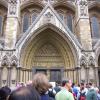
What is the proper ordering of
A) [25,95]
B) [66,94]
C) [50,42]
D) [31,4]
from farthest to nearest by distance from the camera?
1. [31,4]
2. [50,42]
3. [66,94]
4. [25,95]

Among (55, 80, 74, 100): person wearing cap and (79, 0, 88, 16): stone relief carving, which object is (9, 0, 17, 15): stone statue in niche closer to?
(79, 0, 88, 16): stone relief carving

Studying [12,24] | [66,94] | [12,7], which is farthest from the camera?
[12,7]

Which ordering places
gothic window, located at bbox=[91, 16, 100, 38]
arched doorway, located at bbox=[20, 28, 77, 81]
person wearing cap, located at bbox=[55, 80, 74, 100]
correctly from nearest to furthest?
person wearing cap, located at bbox=[55, 80, 74, 100], arched doorway, located at bbox=[20, 28, 77, 81], gothic window, located at bbox=[91, 16, 100, 38]

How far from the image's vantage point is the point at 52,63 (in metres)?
16.3

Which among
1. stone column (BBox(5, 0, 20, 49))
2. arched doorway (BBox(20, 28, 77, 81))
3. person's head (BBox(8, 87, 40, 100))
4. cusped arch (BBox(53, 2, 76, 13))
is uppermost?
cusped arch (BBox(53, 2, 76, 13))

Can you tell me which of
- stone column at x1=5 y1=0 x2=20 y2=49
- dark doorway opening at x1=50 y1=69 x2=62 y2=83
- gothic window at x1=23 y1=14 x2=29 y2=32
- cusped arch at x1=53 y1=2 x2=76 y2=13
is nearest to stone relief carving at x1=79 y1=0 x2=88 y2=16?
cusped arch at x1=53 y1=2 x2=76 y2=13

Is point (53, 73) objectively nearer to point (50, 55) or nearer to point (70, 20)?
point (50, 55)

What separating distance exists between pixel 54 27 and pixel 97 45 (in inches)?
136

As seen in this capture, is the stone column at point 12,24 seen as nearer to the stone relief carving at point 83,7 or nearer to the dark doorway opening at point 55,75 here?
the dark doorway opening at point 55,75

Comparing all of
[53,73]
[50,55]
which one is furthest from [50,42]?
[53,73]

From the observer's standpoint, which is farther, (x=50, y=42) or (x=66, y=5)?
(x=66, y=5)

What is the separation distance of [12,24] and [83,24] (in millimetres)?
5343

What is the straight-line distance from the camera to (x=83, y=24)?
1581cm

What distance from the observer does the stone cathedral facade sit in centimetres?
1448
